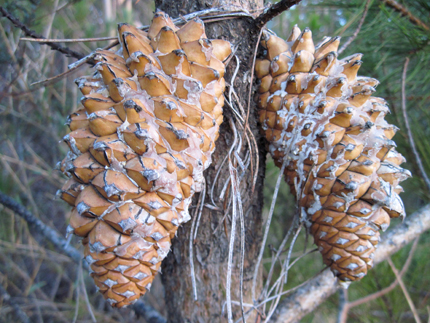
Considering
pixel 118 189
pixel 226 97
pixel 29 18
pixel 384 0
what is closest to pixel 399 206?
pixel 226 97

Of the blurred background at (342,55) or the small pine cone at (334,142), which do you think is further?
the blurred background at (342,55)

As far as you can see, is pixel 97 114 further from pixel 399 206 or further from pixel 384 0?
pixel 384 0

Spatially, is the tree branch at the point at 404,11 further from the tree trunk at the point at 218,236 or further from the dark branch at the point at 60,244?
the dark branch at the point at 60,244

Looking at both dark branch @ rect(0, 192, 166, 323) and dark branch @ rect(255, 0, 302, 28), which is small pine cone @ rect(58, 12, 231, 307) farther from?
dark branch @ rect(0, 192, 166, 323)

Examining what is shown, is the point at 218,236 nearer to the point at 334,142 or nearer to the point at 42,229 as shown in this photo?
the point at 334,142

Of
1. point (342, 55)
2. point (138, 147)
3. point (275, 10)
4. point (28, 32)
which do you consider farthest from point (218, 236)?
point (342, 55)

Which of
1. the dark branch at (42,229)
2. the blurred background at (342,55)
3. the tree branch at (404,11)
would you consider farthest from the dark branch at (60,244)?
the tree branch at (404,11)

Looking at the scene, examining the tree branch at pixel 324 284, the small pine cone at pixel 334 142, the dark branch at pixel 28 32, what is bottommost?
the tree branch at pixel 324 284
